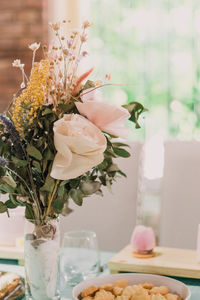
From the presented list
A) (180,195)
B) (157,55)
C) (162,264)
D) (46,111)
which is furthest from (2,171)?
(157,55)

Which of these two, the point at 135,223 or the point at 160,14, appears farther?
the point at 160,14

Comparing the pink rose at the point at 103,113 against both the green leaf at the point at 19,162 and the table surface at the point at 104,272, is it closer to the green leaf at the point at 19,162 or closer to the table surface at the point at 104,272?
the green leaf at the point at 19,162

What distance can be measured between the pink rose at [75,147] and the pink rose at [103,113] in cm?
3

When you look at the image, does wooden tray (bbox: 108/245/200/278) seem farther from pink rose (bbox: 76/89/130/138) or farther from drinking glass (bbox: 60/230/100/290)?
pink rose (bbox: 76/89/130/138)

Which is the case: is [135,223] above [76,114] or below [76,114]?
below

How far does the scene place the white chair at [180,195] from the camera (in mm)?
1715

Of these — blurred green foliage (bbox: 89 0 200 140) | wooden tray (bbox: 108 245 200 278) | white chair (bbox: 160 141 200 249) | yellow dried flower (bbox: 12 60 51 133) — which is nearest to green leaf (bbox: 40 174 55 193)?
yellow dried flower (bbox: 12 60 51 133)

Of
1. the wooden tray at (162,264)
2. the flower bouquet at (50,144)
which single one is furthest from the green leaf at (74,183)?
the wooden tray at (162,264)

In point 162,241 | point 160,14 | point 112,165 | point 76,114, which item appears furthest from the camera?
point 160,14

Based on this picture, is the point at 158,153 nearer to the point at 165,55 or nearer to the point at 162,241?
the point at 162,241

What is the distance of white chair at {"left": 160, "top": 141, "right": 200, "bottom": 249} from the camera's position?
1715 mm

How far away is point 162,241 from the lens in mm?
1756

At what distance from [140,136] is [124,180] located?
177 centimetres

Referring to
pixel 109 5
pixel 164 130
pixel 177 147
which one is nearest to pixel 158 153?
pixel 177 147
